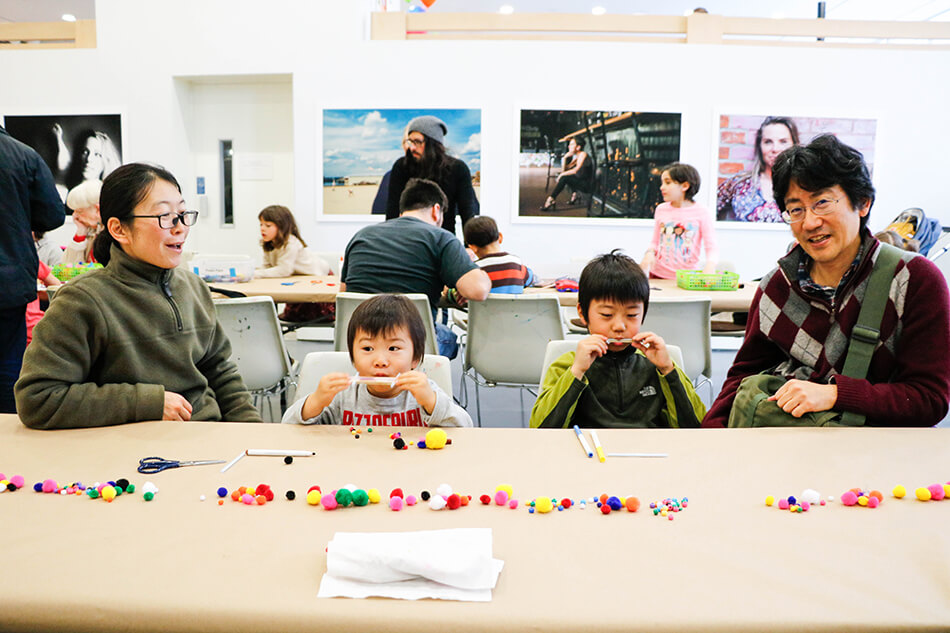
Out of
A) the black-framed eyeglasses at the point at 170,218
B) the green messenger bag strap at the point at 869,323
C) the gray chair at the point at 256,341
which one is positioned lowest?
the gray chair at the point at 256,341

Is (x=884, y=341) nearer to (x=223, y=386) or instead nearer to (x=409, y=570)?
(x=409, y=570)

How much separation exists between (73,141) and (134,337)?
20.1 ft

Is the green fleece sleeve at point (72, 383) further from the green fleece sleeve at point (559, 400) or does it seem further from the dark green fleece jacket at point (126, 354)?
the green fleece sleeve at point (559, 400)

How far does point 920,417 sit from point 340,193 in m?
5.52

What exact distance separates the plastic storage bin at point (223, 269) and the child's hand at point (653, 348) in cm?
283

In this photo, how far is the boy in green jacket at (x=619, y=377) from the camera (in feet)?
5.99

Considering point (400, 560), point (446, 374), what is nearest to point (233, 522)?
point (400, 560)

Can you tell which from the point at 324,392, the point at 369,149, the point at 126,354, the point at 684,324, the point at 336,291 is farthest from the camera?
the point at 369,149

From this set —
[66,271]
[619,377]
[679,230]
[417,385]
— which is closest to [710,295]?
[679,230]

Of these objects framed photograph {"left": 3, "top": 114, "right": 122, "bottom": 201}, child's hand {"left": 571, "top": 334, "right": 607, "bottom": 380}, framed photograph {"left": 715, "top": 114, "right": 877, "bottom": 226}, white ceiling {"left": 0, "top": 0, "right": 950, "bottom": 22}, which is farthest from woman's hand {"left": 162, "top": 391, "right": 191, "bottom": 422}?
white ceiling {"left": 0, "top": 0, "right": 950, "bottom": 22}

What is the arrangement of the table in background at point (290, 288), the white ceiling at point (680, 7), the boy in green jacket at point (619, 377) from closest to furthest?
the boy in green jacket at point (619, 377) → the table in background at point (290, 288) → the white ceiling at point (680, 7)

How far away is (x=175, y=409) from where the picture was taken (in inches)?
60.3

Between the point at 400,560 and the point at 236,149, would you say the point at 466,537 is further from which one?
the point at 236,149

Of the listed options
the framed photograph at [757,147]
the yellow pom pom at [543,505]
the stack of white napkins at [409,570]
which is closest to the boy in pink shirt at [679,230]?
the framed photograph at [757,147]
